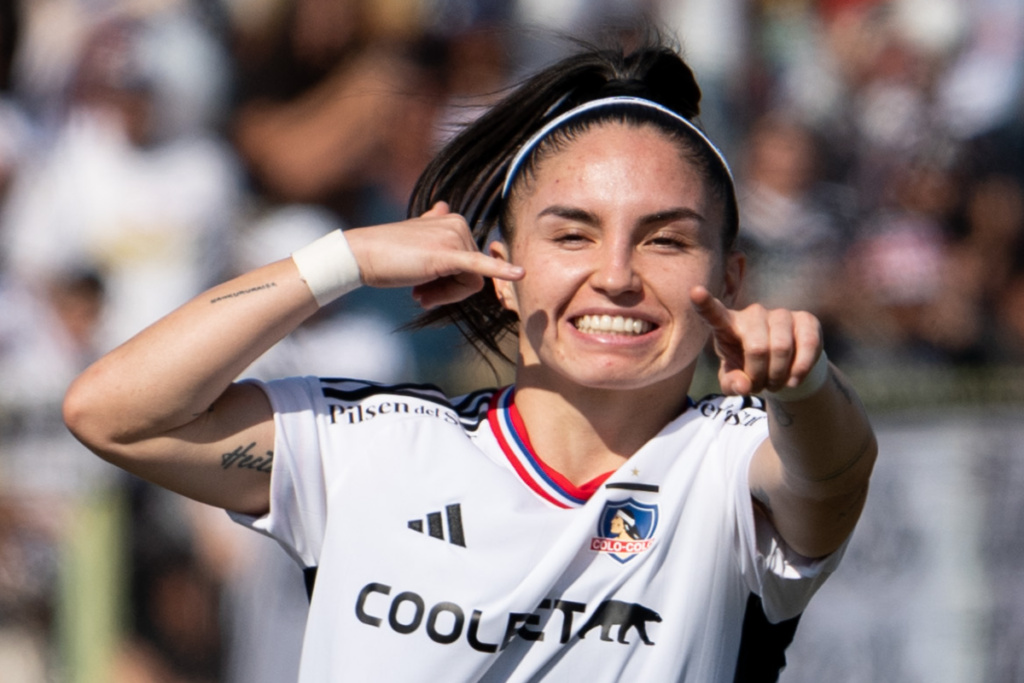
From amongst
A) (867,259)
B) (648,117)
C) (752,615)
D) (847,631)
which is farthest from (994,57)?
(752,615)

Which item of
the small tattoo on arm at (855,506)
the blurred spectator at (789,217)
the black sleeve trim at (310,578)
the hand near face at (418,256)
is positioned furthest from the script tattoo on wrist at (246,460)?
the blurred spectator at (789,217)

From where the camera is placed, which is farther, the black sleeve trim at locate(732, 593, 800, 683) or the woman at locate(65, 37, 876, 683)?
the black sleeve trim at locate(732, 593, 800, 683)

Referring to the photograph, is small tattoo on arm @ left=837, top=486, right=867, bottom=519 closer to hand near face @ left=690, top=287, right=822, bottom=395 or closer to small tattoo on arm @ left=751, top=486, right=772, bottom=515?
small tattoo on arm @ left=751, top=486, right=772, bottom=515

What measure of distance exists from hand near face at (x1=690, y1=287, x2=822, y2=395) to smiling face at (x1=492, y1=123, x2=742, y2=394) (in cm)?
33

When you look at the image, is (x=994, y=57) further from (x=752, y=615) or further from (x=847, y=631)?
(x=752, y=615)

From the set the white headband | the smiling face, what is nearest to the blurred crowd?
the white headband

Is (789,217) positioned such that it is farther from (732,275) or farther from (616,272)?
(616,272)

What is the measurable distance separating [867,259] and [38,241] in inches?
135

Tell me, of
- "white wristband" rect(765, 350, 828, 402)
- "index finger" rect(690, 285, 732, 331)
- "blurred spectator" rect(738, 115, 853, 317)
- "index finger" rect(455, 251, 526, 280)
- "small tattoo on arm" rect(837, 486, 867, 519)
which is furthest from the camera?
"blurred spectator" rect(738, 115, 853, 317)

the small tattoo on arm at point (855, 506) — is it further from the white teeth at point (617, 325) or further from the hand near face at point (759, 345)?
the white teeth at point (617, 325)

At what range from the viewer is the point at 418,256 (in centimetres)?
198

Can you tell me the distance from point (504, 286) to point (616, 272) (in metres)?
0.39

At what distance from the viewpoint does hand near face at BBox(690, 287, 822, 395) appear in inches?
60.7

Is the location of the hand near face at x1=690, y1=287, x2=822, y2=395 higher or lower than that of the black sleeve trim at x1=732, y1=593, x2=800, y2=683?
higher
